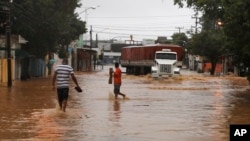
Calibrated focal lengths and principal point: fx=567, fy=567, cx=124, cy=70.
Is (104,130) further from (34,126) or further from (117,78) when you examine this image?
(117,78)

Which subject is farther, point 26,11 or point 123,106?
point 26,11

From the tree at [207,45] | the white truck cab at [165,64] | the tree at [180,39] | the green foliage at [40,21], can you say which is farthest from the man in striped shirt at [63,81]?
the tree at [180,39]

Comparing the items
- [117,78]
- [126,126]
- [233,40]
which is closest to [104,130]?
[126,126]

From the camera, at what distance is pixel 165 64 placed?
178ft

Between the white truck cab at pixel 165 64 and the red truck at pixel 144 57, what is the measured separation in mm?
557

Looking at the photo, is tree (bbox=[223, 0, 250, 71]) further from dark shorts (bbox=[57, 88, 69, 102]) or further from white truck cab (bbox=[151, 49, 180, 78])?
white truck cab (bbox=[151, 49, 180, 78])

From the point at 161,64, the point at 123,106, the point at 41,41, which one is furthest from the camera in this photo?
the point at 161,64

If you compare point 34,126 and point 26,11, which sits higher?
point 26,11

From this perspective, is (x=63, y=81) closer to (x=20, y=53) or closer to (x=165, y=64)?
(x=20, y=53)

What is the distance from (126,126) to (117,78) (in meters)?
10.3

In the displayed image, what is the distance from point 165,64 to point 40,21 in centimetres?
1526

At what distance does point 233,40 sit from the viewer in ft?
87.8

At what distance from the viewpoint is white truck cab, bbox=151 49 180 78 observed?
53531 mm

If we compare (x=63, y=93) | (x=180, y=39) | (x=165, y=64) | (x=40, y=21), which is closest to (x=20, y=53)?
(x=40, y=21)
